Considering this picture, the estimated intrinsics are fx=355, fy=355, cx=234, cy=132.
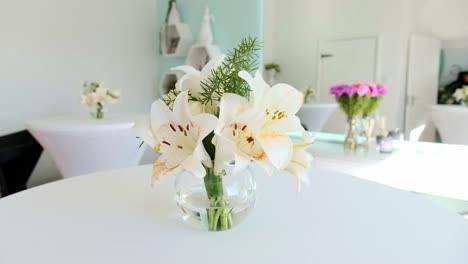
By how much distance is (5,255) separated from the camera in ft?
2.01

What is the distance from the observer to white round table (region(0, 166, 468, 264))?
615 millimetres

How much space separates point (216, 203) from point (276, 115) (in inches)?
8.2

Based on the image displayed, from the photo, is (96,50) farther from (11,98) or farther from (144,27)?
(11,98)

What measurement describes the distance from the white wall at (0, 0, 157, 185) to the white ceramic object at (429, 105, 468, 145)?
2443 millimetres

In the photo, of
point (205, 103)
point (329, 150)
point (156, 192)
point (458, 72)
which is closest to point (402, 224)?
point (205, 103)

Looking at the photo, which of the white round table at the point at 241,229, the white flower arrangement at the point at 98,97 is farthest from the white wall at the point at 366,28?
the white round table at the point at 241,229

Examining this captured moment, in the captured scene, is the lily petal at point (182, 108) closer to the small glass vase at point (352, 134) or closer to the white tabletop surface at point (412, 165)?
the white tabletop surface at point (412, 165)

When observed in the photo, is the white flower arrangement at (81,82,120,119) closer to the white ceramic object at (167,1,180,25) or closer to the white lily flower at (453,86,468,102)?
the white ceramic object at (167,1,180,25)

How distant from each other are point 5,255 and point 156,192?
384mm

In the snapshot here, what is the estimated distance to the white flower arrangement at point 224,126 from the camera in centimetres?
60

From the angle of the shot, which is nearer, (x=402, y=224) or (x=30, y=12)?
(x=402, y=224)

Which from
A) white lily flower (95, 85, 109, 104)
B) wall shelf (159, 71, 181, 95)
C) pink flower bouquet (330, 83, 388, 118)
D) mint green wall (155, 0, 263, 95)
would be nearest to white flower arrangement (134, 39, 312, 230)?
pink flower bouquet (330, 83, 388, 118)

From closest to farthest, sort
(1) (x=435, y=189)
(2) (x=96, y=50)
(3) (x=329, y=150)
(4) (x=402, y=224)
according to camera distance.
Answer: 1. (4) (x=402, y=224)
2. (1) (x=435, y=189)
3. (3) (x=329, y=150)
4. (2) (x=96, y=50)

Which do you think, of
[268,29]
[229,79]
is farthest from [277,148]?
[268,29]
